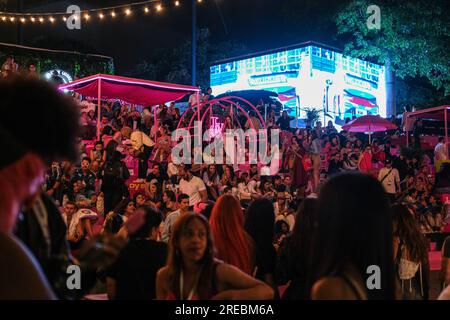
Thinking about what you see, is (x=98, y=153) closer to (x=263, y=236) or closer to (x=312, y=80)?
(x=263, y=236)

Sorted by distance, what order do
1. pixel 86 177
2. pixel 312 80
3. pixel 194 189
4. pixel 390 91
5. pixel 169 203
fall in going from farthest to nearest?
pixel 312 80 < pixel 390 91 < pixel 194 189 < pixel 86 177 < pixel 169 203

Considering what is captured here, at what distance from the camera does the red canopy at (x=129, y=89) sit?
13773mm

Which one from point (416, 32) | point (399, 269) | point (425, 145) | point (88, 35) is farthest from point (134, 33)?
point (399, 269)

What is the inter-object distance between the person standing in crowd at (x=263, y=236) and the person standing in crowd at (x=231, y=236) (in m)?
0.37

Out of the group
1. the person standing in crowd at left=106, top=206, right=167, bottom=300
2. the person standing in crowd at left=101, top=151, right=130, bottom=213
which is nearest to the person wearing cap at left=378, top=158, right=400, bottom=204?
the person standing in crowd at left=101, top=151, right=130, bottom=213

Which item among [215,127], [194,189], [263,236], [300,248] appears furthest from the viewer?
[215,127]

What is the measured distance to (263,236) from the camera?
509cm

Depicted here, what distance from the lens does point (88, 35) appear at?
3362 cm

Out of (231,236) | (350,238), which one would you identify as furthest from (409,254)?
(350,238)

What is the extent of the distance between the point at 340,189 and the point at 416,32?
2234 centimetres

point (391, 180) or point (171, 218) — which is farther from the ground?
point (391, 180)

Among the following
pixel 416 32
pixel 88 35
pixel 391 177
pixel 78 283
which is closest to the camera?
pixel 78 283

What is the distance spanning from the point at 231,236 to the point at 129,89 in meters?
10.7

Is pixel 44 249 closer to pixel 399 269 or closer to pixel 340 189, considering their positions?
pixel 340 189
